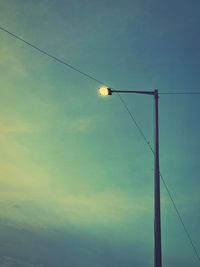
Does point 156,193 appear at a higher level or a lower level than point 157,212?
higher

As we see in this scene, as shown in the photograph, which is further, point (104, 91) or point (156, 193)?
point (104, 91)

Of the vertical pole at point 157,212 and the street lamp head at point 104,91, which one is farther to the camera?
the street lamp head at point 104,91

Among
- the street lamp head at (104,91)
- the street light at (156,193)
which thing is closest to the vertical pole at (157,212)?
the street light at (156,193)

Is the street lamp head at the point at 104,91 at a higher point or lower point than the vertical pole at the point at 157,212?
higher

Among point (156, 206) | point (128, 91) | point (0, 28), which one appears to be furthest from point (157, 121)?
point (0, 28)

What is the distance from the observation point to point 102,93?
459 inches

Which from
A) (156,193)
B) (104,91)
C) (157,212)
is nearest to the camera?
(157,212)

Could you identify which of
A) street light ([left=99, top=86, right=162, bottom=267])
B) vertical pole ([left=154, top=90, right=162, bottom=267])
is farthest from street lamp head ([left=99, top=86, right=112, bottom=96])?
vertical pole ([left=154, top=90, right=162, bottom=267])

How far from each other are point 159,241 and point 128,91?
567 centimetres

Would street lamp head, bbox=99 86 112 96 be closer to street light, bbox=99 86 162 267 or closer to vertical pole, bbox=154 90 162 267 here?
street light, bbox=99 86 162 267

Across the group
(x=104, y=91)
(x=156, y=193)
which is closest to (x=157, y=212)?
(x=156, y=193)

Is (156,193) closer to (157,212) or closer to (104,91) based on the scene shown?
(157,212)

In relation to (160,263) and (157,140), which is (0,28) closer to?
(157,140)

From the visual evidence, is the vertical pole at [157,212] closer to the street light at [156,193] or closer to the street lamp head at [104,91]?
the street light at [156,193]
